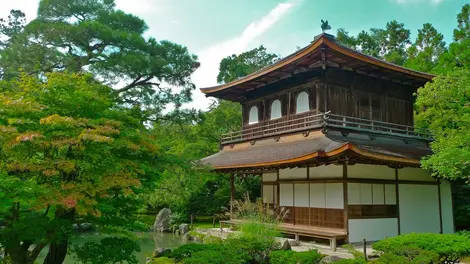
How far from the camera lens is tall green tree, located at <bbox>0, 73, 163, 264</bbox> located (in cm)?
459

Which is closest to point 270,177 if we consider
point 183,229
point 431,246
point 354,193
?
point 354,193

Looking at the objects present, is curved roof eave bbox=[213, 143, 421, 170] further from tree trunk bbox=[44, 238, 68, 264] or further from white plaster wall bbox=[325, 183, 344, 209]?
tree trunk bbox=[44, 238, 68, 264]

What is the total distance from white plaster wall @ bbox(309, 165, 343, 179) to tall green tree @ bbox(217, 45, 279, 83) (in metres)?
30.7

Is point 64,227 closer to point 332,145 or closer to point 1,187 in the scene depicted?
point 1,187

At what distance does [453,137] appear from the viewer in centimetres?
994

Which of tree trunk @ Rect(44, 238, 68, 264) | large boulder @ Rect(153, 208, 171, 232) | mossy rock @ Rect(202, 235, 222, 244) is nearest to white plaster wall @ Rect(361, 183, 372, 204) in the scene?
mossy rock @ Rect(202, 235, 222, 244)

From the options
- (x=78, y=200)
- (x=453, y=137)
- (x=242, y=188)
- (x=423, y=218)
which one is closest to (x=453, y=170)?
(x=453, y=137)

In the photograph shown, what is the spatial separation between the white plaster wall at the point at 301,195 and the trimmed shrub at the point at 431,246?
498cm

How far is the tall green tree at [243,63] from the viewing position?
141 feet

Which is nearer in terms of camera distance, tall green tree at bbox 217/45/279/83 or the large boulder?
the large boulder

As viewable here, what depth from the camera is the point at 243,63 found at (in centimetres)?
4441

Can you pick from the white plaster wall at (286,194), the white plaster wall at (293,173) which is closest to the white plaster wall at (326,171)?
the white plaster wall at (293,173)

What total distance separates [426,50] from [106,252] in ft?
82.2

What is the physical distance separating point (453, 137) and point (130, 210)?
26.7 ft
